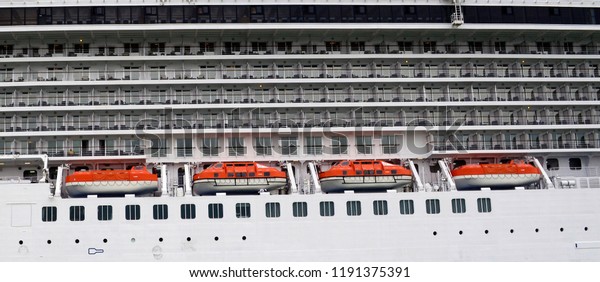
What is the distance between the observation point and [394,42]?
35.1 m

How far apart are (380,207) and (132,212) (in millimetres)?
9398

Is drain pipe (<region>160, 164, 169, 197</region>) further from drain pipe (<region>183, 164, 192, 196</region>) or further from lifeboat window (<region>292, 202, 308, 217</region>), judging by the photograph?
lifeboat window (<region>292, 202, 308, 217</region>)

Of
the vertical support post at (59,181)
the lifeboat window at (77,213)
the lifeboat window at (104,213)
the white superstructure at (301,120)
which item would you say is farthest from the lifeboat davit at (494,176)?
the vertical support post at (59,181)

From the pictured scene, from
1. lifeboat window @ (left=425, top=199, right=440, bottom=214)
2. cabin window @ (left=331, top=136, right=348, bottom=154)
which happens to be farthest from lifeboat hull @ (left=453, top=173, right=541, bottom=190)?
cabin window @ (left=331, top=136, right=348, bottom=154)

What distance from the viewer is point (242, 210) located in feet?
97.0

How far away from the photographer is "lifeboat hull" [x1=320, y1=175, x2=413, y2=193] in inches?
1210

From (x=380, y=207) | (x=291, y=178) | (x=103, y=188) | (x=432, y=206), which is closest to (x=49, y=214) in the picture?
(x=103, y=188)

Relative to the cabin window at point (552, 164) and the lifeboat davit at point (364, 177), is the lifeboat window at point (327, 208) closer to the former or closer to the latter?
the lifeboat davit at point (364, 177)

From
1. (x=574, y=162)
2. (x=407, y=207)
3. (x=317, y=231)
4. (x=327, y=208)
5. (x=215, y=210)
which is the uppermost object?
(x=574, y=162)

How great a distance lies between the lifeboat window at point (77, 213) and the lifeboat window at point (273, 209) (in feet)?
22.3

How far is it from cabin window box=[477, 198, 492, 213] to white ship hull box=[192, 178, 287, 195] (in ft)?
25.6

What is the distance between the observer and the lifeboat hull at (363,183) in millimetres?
30734

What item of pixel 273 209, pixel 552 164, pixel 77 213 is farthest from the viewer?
pixel 552 164

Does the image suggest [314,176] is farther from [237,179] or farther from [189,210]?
[189,210]
